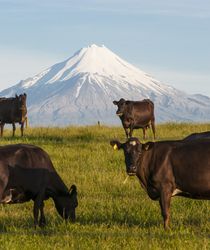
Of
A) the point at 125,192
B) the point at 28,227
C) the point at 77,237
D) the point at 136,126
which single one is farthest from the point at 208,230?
the point at 136,126

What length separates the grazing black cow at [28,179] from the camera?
11688 millimetres

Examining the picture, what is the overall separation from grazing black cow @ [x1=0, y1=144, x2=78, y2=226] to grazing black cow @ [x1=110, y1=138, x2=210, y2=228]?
62.6 inches

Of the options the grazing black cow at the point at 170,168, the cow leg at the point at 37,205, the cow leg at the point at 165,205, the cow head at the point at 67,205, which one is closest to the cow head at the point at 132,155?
the grazing black cow at the point at 170,168

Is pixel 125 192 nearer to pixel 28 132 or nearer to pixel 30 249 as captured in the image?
pixel 30 249

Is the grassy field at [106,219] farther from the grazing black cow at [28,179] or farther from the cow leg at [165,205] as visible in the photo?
the grazing black cow at [28,179]

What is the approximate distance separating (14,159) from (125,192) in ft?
14.9

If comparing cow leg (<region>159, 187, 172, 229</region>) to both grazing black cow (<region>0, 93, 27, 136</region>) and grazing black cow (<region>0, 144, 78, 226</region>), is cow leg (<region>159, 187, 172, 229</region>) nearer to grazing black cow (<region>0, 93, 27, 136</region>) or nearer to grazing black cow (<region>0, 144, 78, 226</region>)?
grazing black cow (<region>0, 144, 78, 226</region>)

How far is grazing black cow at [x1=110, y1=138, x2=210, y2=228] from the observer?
38.1ft

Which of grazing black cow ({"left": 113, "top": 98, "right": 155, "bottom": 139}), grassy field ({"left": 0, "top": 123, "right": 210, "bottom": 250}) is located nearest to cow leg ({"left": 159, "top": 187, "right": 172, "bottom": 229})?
grassy field ({"left": 0, "top": 123, "right": 210, "bottom": 250})

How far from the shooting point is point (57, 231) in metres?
11.3

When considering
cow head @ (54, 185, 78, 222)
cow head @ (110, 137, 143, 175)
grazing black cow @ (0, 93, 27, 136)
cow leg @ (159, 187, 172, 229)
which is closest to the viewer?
cow leg @ (159, 187, 172, 229)

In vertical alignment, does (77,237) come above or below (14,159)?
below

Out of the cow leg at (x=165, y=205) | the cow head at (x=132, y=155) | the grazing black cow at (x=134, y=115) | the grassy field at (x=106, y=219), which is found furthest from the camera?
the grazing black cow at (x=134, y=115)

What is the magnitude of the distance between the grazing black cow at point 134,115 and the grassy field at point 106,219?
35.2 feet
